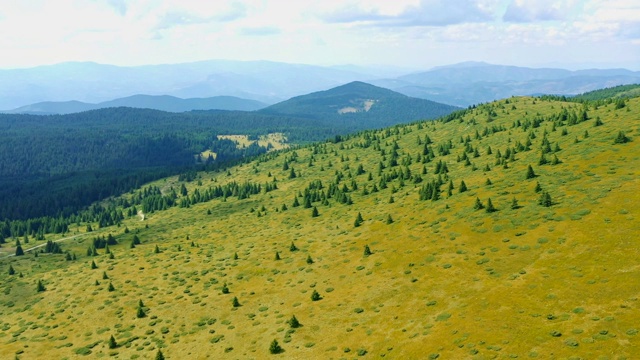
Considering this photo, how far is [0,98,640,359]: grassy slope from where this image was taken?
50062 millimetres

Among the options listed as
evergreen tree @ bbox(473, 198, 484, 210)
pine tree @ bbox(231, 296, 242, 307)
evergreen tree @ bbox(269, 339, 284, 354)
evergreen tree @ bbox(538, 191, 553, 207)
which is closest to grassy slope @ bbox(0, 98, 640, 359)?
evergreen tree @ bbox(269, 339, 284, 354)

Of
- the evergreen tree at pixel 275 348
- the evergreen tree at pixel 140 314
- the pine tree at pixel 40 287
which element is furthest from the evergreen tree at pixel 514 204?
the pine tree at pixel 40 287

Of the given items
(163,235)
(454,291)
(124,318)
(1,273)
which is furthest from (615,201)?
(1,273)

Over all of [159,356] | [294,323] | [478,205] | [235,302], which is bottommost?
[235,302]

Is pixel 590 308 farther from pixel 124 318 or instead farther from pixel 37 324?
pixel 37 324

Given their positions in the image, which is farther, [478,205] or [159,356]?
[478,205]

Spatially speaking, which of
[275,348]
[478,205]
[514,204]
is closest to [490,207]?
[478,205]

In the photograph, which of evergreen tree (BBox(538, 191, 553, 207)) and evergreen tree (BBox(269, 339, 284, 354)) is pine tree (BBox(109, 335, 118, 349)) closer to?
evergreen tree (BBox(269, 339, 284, 354))

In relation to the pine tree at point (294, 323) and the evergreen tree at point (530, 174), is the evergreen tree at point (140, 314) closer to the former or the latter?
the pine tree at point (294, 323)

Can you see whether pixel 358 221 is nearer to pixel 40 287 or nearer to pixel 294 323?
pixel 294 323

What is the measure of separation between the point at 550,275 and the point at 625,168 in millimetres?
43714

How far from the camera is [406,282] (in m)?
73.2

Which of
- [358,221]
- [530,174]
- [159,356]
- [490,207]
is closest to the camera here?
[159,356]

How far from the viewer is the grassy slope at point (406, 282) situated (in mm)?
50062
